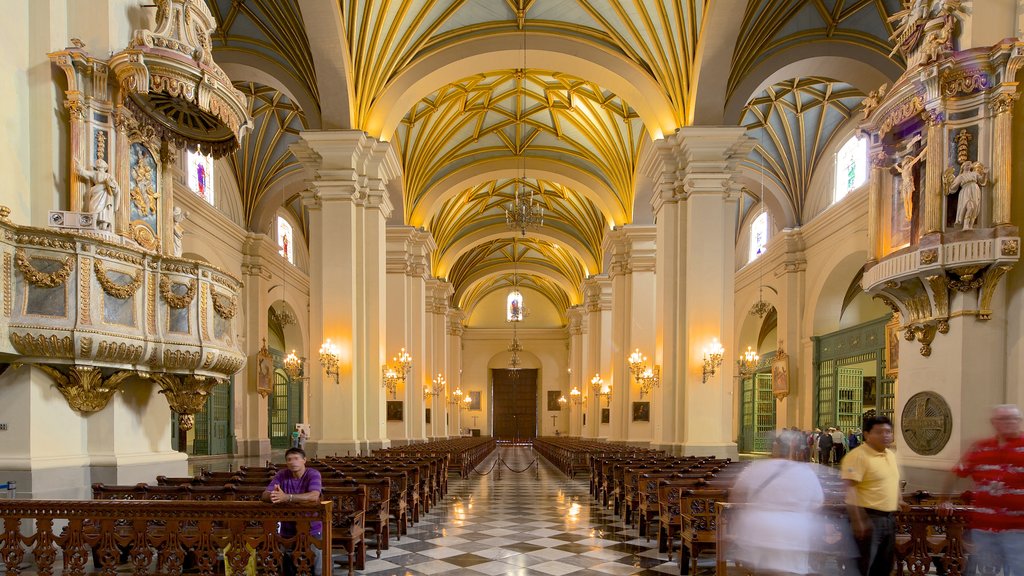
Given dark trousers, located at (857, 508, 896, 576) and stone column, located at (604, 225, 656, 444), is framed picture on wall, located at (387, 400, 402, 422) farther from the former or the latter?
dark trousers, located at (857, 508, 896, 576)

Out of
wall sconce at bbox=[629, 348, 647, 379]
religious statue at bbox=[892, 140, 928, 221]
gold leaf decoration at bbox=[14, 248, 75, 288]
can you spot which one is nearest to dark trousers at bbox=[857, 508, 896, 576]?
religious statue at bbox=[892, 140, 928, 221]

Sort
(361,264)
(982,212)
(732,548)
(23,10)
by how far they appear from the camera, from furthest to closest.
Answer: (361,264), (982,212), (23,10), (732,548)

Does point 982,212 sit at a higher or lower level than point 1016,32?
lower

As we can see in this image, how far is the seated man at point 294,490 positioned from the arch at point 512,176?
18.8 meters

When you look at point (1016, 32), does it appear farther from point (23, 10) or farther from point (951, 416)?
point (23, 10)

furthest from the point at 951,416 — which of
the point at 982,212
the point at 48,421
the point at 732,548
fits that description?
the point at 48,421

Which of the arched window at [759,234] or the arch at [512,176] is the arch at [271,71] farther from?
the arched window at [759,234]

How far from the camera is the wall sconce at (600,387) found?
27.7 metres

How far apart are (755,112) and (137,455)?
18.7m

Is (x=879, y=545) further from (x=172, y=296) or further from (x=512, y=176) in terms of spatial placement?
(x=512, y=176)

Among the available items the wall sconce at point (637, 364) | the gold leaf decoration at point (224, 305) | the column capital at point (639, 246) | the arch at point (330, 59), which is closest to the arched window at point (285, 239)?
the arch at point (330, 59)

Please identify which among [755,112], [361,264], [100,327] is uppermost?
[755,112]

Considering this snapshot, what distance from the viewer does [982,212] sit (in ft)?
25.2

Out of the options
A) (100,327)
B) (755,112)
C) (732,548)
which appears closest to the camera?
(732,548)
